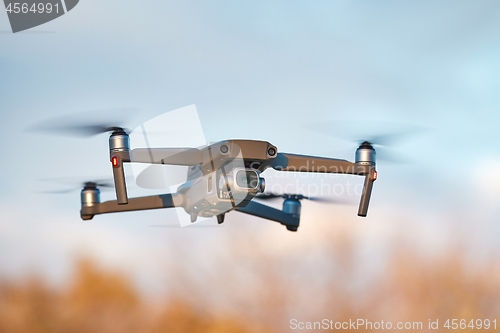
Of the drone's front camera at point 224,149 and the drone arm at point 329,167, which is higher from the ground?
the drone's front camera at point 224,149

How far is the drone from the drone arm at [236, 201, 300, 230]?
472 mm

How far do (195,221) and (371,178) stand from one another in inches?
78.4

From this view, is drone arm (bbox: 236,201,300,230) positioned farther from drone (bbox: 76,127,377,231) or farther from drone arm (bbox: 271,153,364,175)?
drone arm (bbox: 271,153,364,175)

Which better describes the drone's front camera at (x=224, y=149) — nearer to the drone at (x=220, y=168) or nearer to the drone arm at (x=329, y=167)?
the drone at (x=220, y=168)

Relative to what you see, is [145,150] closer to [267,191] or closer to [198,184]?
[198,184]

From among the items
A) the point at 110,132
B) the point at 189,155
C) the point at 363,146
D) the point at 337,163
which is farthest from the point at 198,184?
the point at 363,146

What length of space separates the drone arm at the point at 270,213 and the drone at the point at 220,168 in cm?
47

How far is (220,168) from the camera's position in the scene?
658 cm

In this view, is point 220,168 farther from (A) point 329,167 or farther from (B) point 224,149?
(A) point 329,167

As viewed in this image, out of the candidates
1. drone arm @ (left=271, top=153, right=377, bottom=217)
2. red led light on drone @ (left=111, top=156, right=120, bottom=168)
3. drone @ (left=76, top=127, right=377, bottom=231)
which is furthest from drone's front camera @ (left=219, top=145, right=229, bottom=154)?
red led light on drone @ (left=111, top=156, right=120, bottom=168)

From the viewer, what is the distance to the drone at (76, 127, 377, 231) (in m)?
6.42

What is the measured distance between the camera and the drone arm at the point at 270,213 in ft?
26.7

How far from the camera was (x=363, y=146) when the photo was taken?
766cm

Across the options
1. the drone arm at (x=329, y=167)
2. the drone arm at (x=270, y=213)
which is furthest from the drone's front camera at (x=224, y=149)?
the drone arm at (x=270, y=213)
